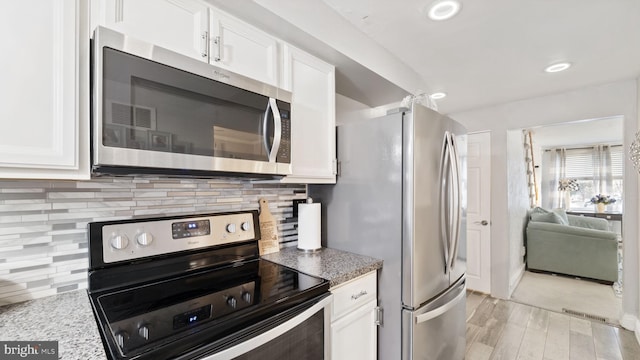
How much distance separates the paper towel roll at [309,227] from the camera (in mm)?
1722

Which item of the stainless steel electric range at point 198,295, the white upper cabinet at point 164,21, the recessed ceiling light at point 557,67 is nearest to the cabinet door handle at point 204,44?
the white upper cabinet at point 164,21

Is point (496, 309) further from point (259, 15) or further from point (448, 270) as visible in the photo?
point (259, 15)

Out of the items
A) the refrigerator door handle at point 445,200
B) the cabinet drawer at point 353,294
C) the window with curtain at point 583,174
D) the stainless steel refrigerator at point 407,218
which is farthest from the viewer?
the window with curtain at point 583,174

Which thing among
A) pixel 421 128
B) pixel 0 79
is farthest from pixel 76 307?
pixel 421 128

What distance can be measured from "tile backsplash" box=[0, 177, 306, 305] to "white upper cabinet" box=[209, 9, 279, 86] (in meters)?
0.63

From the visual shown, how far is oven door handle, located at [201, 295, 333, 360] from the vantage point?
819mm

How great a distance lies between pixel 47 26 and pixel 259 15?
77 cm

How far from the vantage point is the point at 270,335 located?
938 mm

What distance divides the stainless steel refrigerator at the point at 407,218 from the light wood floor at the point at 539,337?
0.77m

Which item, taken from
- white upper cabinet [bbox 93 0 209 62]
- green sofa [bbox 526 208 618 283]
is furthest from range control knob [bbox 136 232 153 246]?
green sofa [bbox 526 208 618 283]

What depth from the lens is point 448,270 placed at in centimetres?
169

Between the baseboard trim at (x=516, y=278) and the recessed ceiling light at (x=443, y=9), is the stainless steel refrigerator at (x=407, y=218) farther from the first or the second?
the baseboard trim at (x=516, y=278)

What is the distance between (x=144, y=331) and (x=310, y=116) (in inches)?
47.5

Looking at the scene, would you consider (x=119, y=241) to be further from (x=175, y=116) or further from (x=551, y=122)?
(x=551, y=122)
